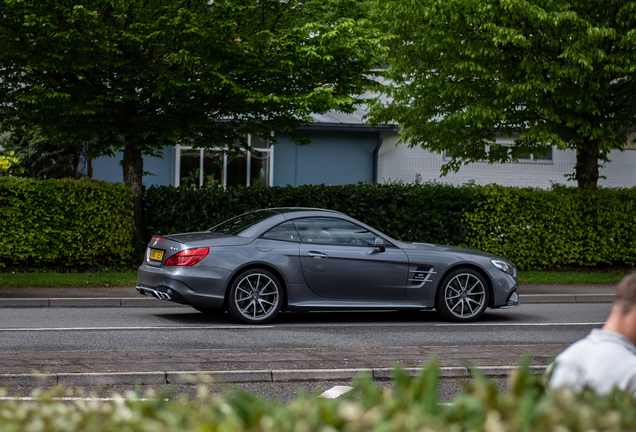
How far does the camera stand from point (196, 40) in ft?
44.6

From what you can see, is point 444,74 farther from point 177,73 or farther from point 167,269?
point 167,269

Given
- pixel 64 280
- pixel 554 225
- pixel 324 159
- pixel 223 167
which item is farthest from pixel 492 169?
pixel 64 280

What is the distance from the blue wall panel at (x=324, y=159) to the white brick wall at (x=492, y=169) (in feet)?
2.77

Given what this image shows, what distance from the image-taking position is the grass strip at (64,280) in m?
13.0

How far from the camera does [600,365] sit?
239cm

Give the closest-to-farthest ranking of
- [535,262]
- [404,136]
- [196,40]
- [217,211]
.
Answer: [196,40] → [217,211] → [535,262] → [404,136]

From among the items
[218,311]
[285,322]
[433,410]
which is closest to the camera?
[433,410]

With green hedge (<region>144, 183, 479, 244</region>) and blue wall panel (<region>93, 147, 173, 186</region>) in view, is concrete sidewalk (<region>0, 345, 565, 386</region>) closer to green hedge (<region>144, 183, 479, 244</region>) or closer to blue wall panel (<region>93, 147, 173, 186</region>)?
green hedge (<region>144, 183, 479, 244</region>)

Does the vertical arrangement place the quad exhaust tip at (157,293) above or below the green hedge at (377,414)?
below

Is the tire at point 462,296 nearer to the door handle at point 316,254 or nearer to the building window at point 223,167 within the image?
the door handle at point 316,254

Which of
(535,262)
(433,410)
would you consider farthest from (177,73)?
(433,410)

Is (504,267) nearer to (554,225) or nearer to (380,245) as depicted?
(380,245)

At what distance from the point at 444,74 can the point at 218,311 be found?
8867mm

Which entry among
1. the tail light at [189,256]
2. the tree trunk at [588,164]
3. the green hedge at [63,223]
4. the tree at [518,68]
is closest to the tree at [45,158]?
the green hedge at [63,223]
